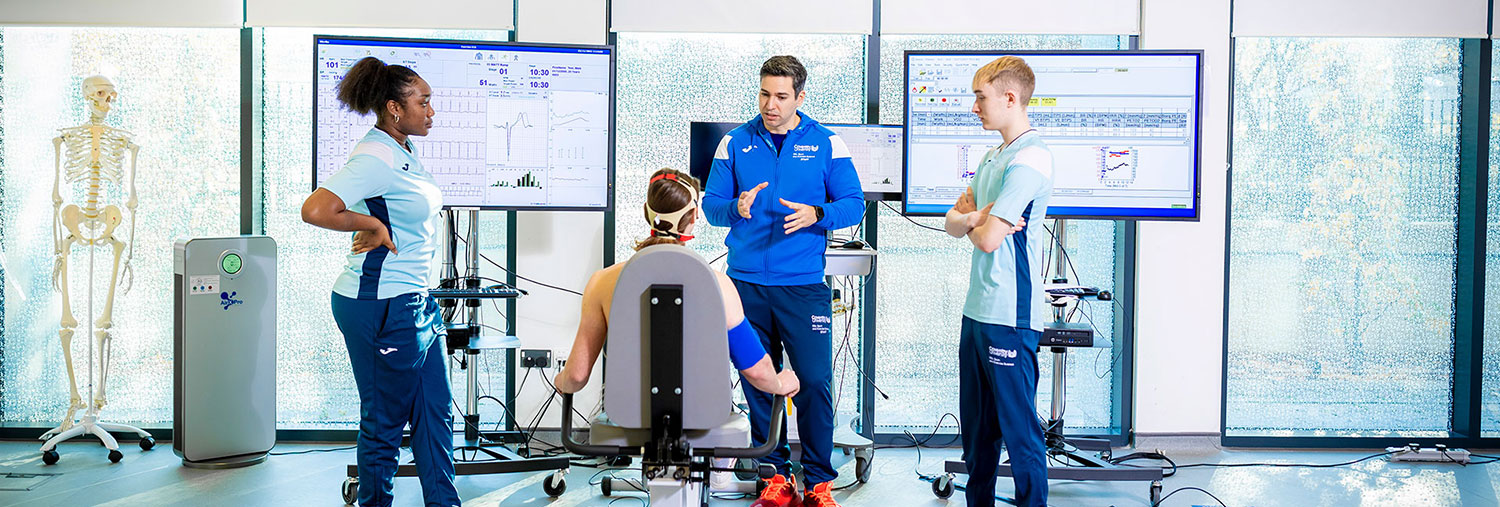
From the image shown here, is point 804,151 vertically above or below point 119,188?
above

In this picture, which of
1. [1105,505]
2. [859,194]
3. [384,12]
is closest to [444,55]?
[384,12]

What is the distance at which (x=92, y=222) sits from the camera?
14.2 ft

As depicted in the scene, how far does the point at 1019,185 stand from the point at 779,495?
1.25 meters

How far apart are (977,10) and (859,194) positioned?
1308 mm

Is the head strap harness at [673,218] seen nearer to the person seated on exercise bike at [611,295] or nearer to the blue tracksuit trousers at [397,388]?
the person seated on exercise bike at [611,295]

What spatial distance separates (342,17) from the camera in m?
4.40

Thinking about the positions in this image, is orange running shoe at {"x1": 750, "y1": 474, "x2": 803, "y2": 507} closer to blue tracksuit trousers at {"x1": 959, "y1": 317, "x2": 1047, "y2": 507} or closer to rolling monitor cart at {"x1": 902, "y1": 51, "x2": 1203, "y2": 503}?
blue tracksuit trousers at {"x1": 959, "y1": 317, "x2": 1047, "y2": 507}

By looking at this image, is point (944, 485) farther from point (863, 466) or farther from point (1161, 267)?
point (1161, 267)

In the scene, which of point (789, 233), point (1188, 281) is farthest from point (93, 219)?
point (1188, 281)

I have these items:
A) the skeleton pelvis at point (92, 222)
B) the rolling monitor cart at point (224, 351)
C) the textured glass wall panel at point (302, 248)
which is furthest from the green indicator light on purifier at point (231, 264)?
the skeleton pelvis at point (92, 222)

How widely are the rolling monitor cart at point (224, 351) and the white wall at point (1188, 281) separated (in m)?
3.64

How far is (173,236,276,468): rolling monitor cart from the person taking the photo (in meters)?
4.12

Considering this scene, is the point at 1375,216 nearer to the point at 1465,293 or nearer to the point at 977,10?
the point at 1465,293

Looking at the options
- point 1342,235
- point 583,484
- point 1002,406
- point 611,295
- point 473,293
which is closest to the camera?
point 611,295
